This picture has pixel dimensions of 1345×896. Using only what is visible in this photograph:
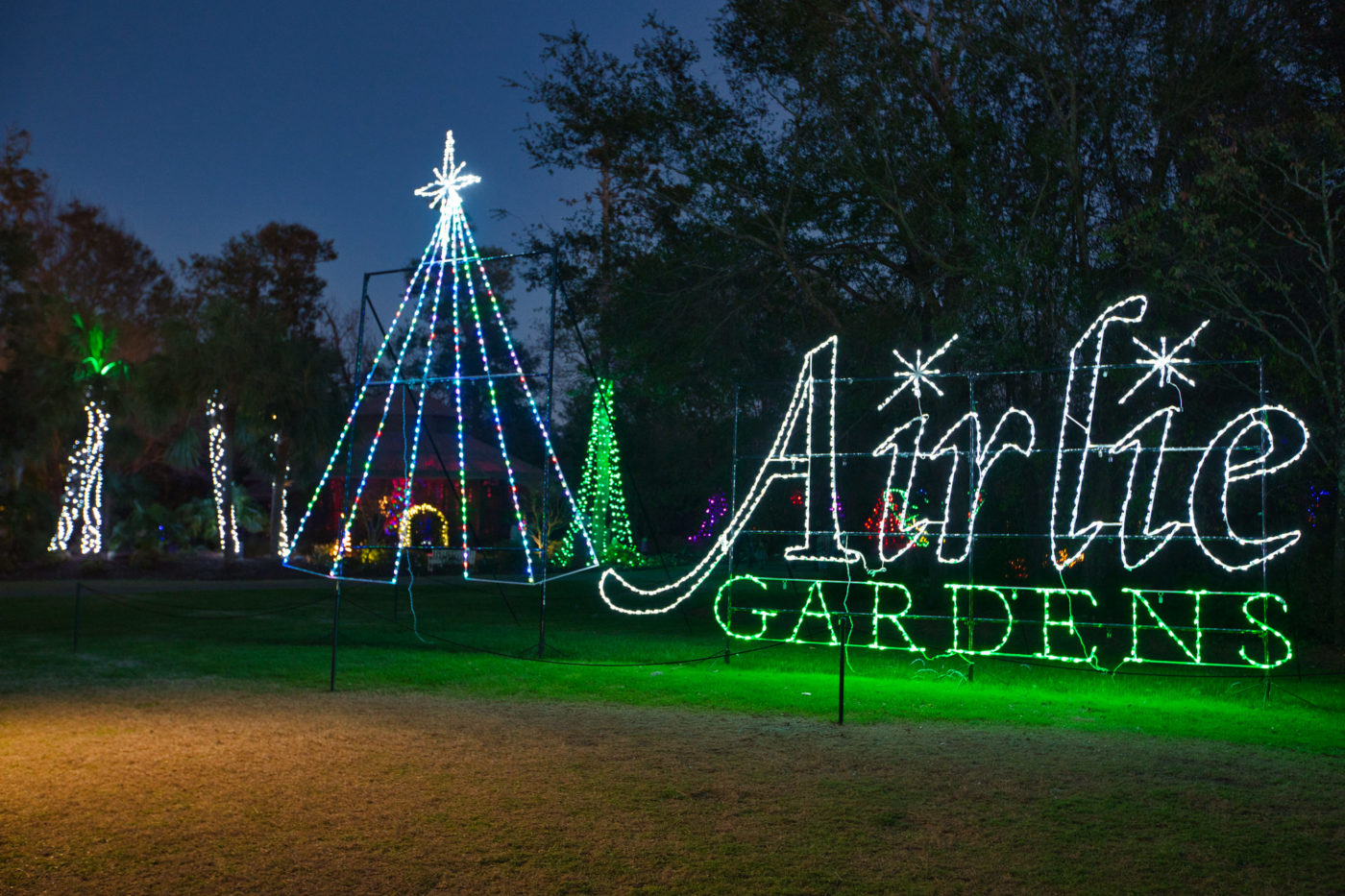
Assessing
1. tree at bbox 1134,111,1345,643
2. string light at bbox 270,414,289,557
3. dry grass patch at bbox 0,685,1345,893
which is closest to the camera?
dry grass patch at bbox 0,685,1345,893

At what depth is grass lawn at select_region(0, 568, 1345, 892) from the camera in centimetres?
506

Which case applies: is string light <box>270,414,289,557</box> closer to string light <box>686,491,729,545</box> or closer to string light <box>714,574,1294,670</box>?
string light <box>714,574,1294,670</box>

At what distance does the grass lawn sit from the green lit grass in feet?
0.22

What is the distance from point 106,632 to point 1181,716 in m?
13.2

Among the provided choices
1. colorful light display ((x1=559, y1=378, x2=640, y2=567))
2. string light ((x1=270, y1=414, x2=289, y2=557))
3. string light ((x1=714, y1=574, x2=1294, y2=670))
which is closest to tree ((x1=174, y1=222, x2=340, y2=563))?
string light ((x1=270, y1=414, x2=289, y2=557))

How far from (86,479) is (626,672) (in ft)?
72.8

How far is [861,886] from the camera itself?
4.81m

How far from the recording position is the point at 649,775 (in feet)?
22.8

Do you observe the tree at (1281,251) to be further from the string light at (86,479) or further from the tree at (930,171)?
the string light at (86,479)

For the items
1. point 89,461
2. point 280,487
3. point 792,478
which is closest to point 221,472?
point 280,487

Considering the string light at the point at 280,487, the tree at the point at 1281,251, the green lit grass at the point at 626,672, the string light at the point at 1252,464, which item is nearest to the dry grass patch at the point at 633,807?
the green lit grass at the point at 626,672

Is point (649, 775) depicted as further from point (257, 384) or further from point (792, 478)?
point (257, 384)

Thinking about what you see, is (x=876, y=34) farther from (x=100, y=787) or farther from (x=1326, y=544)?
(x=100, y=787)

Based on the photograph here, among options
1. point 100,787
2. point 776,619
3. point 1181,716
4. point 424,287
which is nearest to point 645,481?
point 776,619
